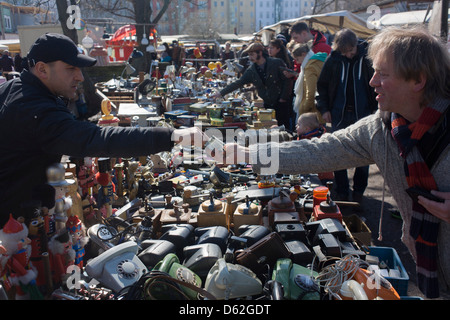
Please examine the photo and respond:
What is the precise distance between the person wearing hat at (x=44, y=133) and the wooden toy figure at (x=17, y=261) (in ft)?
0.65

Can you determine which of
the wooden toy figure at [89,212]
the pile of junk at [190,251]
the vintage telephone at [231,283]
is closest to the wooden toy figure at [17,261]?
the pile of junk at [190,251]

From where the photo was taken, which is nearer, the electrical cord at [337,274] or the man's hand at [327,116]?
the electrical cord at [337,274]

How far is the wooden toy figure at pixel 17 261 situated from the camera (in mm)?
1558

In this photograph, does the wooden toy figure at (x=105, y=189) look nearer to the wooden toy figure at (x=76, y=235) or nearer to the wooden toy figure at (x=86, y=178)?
the wooden toy figure at (x=86, y=178)

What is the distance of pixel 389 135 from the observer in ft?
5.79

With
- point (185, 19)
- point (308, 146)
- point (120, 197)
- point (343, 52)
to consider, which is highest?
point (185, 19)

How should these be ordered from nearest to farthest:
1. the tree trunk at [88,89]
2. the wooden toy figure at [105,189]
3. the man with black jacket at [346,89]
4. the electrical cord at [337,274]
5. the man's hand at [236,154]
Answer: the electrical cord at [337,274], the man's hand at [236,154], the wooden toy figure at [105,189], the man with black jacket at [346,89], the tree trunk at [88,89]

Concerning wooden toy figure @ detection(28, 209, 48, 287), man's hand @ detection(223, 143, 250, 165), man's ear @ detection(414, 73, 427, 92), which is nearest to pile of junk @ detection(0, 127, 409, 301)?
wooden toy figure @ detection(28, 209, 48, 287)

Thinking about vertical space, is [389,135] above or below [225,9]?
below

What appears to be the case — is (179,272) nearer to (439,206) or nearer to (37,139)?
(37,139)

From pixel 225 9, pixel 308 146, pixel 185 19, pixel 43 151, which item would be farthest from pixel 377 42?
pixel 225 9

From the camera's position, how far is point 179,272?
76.0 inches
